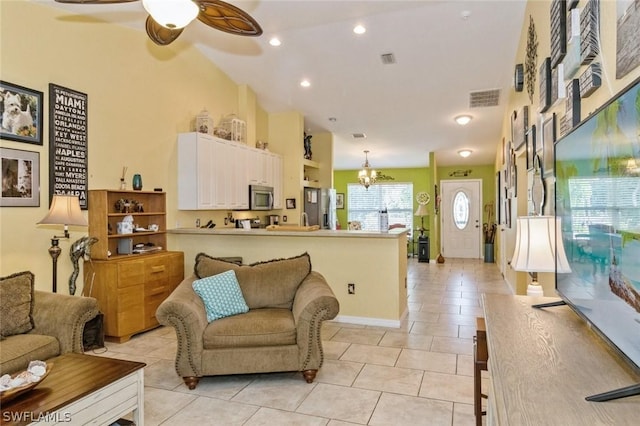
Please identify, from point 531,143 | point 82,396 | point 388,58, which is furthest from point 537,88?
point 82,396

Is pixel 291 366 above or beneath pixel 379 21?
beneath

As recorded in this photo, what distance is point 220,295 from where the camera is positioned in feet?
10.0

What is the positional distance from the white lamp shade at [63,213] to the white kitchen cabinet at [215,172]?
169cm

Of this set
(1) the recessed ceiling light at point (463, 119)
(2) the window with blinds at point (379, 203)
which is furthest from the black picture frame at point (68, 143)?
(2) the window with blinds at point (379, 203)

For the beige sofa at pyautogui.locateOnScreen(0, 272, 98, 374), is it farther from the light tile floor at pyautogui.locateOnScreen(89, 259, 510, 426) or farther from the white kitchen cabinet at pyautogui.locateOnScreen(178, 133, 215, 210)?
the white kitchen cabinet at pyautogui.locateOnScreen(178, 133, 215, 210)

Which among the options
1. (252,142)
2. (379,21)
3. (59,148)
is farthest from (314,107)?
(59,148)

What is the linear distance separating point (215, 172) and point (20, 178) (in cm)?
229

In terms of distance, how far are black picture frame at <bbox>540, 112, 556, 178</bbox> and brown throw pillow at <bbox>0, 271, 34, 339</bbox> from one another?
3.88 meters

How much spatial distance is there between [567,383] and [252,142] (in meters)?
5.74

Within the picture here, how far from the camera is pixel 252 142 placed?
6316 mm

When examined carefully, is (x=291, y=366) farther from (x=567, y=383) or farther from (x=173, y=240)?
(x=173, y=240)

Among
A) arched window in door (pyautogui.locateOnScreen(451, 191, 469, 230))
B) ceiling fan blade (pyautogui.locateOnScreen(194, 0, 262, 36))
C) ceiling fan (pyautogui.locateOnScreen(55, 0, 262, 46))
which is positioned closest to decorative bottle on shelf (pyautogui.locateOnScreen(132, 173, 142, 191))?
ceiling fan (pyautogui.locateOnScreen(55, 0, 262, 46))

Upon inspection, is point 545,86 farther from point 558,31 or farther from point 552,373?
point 552,373

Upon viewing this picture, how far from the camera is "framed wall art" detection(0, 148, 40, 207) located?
3.16 metres
